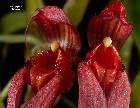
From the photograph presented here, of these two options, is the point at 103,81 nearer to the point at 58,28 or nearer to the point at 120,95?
the point at 120,95

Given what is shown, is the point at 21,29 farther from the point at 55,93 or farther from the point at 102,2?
the point at 55,93

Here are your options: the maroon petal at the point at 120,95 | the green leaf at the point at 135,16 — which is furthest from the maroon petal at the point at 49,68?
the green leaf at the point at 135,16

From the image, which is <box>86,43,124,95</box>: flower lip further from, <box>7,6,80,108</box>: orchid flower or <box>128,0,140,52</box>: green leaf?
<box>128,0,140,52</box>: green leaf

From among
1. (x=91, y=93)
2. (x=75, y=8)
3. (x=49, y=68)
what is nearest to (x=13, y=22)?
(x=75, y=8)

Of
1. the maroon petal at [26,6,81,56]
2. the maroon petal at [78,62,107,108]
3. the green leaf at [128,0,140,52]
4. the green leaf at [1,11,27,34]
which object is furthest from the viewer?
the green leaf at [1,11,27,34]

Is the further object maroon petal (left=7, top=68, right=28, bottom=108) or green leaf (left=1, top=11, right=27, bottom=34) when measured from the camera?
green leaf (left=1, top=11, right=27, bottom=34)

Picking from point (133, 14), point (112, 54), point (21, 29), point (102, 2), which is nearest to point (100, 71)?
point (112, 54)

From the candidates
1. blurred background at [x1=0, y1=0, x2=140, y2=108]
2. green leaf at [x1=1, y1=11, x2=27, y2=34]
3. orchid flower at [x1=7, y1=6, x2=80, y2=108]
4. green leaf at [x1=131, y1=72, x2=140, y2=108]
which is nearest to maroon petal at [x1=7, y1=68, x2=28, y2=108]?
orchid flower at [x1=7, y1=6, x2=80, y2=108]
